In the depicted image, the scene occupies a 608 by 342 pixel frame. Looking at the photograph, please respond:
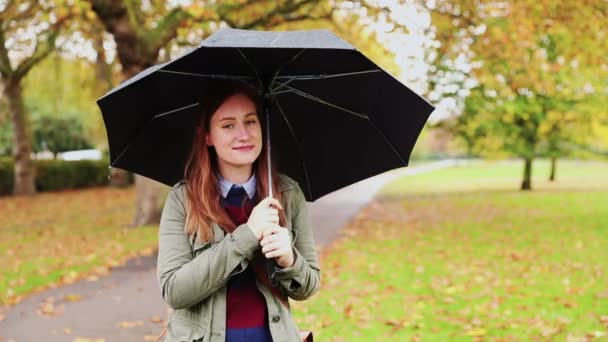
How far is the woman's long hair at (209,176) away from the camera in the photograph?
2.24 meters

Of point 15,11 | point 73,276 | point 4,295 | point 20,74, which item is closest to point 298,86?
point 4,295

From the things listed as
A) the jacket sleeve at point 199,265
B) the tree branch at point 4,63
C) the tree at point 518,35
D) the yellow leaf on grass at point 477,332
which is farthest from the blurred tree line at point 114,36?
the yellow leaf on grass at point 477,332

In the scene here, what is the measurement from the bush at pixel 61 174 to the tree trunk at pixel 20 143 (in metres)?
1.77

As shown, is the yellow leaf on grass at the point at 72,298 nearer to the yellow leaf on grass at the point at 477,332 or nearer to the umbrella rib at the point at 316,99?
the yellow leaf on grass at the point at 477,332

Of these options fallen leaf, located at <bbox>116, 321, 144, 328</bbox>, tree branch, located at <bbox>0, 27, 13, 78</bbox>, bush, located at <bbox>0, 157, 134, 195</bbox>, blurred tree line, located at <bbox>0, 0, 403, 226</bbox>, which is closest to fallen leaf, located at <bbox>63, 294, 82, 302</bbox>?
fallen leaf, located at <bbox>116, 321, 144, 328</bbox>

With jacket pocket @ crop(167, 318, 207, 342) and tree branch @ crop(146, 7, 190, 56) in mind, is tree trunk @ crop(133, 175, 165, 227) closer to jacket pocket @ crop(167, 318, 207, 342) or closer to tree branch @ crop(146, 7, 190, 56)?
tree branch @ crop(146, 7, 190, 56)

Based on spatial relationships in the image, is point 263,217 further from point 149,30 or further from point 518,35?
point 149,30

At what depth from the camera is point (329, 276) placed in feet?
28.5

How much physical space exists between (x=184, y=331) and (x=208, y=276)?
267mm

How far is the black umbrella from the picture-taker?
2408 millimetres

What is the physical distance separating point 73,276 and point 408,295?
4.48 metres

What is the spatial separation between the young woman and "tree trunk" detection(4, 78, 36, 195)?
2257 cm

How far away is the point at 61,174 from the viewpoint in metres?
29.3

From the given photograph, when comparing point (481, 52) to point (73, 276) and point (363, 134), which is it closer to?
point (73, 276)
